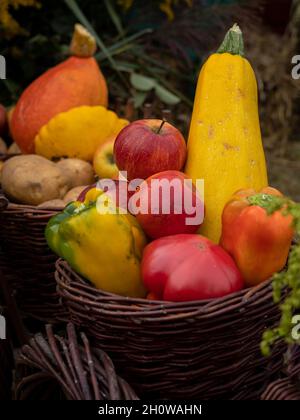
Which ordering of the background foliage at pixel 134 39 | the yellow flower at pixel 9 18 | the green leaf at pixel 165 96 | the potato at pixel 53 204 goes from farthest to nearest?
the green leaf at pixel 165 96
the background foliage at pixel 134 39
the yellow flower at pixel 9 18
the potato at pixel 53 204

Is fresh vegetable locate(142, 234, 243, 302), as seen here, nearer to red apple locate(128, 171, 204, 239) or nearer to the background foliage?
red apple locate(128, 171, 204, 239)

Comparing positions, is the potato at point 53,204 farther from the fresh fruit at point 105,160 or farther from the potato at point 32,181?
the fresh fruit at point 105,160

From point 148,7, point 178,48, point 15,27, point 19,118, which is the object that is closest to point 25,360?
point 19,118

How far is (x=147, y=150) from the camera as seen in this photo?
1182 millimetres

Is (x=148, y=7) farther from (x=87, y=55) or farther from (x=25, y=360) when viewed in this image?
(x=25, y=360)

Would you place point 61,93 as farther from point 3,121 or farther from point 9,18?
point 9,18

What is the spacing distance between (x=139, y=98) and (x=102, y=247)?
168 cm

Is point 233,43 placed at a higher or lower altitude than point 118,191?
higher

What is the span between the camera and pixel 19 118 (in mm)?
1922

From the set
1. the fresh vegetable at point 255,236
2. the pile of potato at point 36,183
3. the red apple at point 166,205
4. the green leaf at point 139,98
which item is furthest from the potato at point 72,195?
the green leaf at point 139,98

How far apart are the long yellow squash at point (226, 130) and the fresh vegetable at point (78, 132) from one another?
55cm

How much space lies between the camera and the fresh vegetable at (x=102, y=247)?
3.33 feet

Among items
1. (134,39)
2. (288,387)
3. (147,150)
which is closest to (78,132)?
(147,150)
